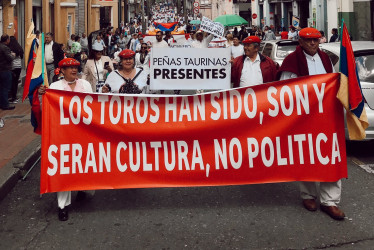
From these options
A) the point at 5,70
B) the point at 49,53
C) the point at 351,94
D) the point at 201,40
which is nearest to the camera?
the point at 351,94

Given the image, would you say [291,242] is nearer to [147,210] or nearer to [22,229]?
[147,210]

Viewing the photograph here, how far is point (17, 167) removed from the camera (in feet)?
26.2

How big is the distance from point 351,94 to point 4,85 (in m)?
9.92

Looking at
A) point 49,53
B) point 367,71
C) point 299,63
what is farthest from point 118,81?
point 49,53

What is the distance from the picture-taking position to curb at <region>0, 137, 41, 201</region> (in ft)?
23.6

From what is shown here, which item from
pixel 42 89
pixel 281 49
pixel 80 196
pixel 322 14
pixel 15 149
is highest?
pixel 322 14

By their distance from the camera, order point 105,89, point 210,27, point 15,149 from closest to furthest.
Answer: point 105,89 → point 15,149 → point 210,27

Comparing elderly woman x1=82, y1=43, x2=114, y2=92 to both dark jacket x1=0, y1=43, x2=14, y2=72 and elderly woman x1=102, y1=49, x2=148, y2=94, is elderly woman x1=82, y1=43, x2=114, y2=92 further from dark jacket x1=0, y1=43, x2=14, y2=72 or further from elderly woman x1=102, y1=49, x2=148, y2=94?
dark jacket x1=0, y1=43, x2=14, y2=72

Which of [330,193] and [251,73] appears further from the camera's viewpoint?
[251,73]

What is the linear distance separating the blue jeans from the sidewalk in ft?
2.50

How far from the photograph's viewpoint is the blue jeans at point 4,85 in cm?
1362

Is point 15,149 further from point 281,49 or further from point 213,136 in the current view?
point 281,49

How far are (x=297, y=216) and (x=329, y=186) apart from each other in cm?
45

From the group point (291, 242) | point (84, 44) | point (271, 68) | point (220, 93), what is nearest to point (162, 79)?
point (271, 68)
